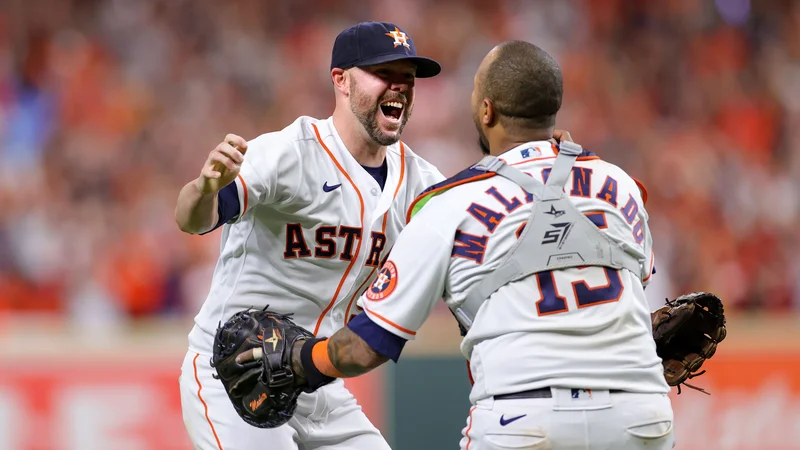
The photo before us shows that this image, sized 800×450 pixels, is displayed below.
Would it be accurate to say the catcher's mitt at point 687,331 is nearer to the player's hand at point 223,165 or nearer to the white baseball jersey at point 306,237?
the white baseball jersey at point 306,237

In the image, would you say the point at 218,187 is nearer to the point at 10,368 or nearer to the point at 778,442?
the point at 10,368

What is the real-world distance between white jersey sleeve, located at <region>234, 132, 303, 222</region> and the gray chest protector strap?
42.0 inches

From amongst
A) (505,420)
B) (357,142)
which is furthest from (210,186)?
(505,420)

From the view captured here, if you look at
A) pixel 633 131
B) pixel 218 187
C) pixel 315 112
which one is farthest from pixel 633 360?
pixel 633 131

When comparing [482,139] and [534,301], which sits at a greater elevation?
[482,139]

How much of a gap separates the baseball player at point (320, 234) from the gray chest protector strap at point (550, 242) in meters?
1.12

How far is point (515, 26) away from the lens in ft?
39.4

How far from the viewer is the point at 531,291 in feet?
10.2

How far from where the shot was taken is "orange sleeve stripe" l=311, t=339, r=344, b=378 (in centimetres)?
328

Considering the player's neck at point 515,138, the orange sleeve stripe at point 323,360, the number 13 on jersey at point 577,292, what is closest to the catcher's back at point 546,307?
the number 13 on jersey at point 577,292

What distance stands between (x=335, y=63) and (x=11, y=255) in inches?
210

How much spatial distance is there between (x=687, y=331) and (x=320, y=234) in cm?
146

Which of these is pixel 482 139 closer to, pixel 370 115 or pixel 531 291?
pixel 531 291

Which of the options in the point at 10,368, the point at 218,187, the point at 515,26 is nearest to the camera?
the point at 218,187
